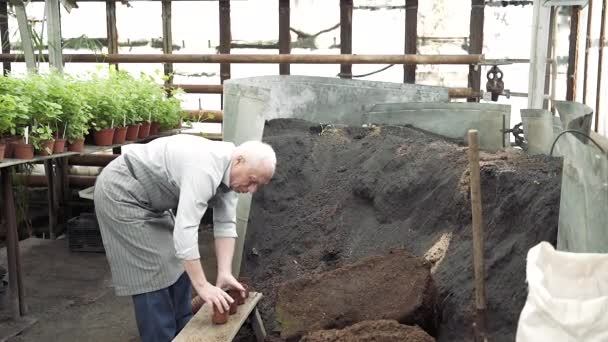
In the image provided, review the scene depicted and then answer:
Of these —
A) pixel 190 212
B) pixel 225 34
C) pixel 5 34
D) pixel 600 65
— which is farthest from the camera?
pixel 5 34

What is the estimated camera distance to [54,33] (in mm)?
6438

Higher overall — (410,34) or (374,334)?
(410,34)

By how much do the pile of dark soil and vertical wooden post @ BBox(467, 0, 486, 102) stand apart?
5.78 ft

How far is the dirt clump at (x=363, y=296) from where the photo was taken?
345 cm

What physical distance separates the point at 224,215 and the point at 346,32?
16.1 ft

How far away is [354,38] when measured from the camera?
8016 millimetres

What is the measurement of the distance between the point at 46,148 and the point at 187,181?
7.95 ft

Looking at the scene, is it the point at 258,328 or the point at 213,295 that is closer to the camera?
the point at 213,295

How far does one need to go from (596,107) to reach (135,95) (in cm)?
421

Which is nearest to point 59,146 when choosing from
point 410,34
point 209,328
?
point 209,328

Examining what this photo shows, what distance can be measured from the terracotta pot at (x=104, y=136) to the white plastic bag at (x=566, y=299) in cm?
449

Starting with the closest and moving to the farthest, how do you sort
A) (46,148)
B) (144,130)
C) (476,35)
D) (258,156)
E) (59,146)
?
1. (258,156)
2. (46,148)
3. (59,146)
4. (144,130)
5. (476,35)

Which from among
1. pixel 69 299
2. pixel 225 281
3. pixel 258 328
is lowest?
pixel 69 299

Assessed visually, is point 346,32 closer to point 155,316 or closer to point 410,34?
point 410,34
